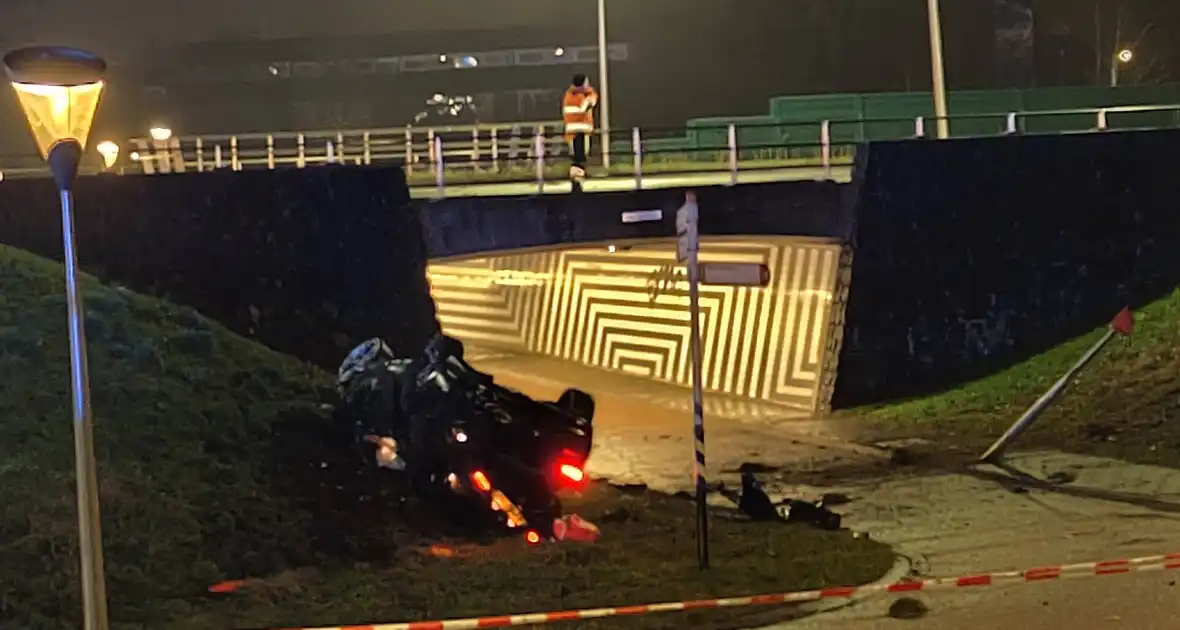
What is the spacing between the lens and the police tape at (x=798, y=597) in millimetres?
7227

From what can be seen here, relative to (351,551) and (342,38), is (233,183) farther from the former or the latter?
(342,38)

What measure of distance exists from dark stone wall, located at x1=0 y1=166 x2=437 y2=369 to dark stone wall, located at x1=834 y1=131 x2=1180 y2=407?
20.1 feet

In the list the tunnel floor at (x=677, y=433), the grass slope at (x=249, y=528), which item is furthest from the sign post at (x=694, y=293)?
the tunnel floor at (x=677, y=433)

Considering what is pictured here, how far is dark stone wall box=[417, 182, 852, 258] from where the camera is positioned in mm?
16469

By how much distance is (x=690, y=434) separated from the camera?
16.9 meters

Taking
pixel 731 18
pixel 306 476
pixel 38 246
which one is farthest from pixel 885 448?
pixel 731 18

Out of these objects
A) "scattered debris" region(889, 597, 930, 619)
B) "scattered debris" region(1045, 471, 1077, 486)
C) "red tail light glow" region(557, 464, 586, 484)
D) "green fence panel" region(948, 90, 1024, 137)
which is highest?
"green fence panel" region(948, 90, 1024, 137)

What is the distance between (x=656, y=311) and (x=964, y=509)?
11.1 m

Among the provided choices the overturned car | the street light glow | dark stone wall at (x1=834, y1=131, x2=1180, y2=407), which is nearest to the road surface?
dark stone wall at (x1=834, y1=131, x2=1180, y2=407)

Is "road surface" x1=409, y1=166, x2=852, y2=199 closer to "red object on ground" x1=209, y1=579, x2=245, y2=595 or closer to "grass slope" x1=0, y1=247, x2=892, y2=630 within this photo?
"grass slope" x1=0, y1=247, x2=892, y2=630

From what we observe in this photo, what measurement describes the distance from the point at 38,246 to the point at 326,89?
66.6ft

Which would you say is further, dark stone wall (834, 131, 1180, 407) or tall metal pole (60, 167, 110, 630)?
dark stone wall (834, 131, 1180, 407)

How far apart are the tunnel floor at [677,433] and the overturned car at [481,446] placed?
2.94m

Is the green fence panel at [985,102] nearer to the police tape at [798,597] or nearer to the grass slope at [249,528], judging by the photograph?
the grass slope at [249,528]
